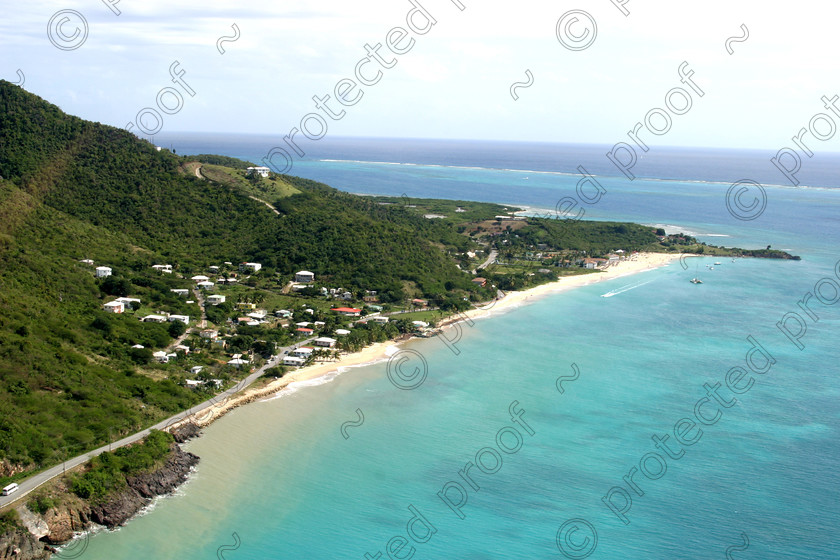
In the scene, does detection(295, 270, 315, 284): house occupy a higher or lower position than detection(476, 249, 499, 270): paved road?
lower

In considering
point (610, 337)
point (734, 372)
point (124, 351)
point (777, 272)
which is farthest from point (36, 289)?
point (777, 272)

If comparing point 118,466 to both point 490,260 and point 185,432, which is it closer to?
point 185,432

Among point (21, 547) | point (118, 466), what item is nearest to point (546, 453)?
point (118, 466)

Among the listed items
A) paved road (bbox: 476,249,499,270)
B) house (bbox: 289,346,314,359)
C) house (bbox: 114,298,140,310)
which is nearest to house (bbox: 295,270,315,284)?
house (bbox: 289,346,314,359)

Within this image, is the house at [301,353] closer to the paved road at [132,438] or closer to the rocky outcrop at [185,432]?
the paved road at [132,438]

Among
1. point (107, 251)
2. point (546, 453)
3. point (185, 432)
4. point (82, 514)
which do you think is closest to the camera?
point (82, 514)

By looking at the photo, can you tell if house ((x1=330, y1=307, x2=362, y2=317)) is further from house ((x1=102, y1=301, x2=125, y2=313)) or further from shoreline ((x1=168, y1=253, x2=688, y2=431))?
house ((x1=102, y1=301, x2=125, y2=313))

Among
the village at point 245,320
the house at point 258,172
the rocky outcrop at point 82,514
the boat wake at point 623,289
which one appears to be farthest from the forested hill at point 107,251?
the boat wake at point 623,289
